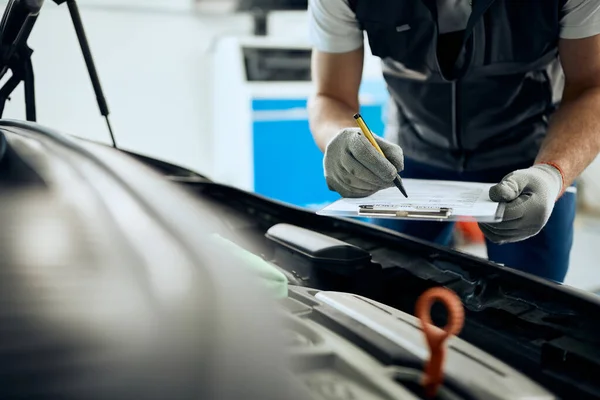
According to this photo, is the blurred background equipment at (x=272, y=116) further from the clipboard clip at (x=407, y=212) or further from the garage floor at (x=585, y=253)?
the clipboard clip at (x=407, y=212)

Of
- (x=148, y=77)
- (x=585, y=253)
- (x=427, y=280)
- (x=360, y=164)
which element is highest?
(x=148, y=77)

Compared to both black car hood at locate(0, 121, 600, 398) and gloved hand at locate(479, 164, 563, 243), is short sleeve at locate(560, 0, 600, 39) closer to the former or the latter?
gloved hand at locate(479, 164, 563, 243)

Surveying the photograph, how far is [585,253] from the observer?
83.7 inches

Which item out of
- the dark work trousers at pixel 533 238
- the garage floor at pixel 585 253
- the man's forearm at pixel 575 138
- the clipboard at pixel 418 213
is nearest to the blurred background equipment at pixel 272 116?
the garage floor at pixel 585 253

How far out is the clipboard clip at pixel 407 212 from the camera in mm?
564

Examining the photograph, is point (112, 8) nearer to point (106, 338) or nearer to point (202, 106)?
point (202, 106)

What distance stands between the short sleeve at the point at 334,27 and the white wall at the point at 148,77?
1361mm

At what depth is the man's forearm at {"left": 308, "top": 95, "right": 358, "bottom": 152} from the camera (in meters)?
0.93

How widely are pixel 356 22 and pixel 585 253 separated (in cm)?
162

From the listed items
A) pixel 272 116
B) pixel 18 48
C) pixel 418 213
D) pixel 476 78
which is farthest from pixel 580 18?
pixel 272 116

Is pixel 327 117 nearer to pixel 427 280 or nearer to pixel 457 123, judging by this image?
pixel 457 123

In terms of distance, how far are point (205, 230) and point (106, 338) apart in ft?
0.33

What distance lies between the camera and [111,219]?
354 millimetres

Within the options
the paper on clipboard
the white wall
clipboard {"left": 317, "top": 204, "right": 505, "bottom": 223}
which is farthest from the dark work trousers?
the white wall
